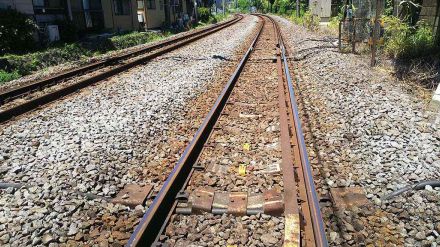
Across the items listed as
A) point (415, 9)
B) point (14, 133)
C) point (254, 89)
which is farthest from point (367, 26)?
point (14, 133)

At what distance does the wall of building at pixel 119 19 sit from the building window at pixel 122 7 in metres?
0.24

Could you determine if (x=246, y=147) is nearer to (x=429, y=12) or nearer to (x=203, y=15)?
(x=429, y=12)

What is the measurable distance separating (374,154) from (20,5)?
636 inches

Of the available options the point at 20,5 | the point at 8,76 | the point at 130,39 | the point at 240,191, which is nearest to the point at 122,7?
the point at 130,39

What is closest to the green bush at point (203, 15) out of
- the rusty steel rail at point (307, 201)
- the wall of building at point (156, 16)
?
the wall of building at point (156, 16)

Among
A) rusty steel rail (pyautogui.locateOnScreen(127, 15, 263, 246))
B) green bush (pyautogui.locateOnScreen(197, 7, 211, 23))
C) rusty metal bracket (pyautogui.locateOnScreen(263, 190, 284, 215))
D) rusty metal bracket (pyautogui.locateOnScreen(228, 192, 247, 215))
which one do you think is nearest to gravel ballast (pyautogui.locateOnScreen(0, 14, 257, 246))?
rusty steel rail (pyautogui.locateOnScreen(127, 15, 263, 246))

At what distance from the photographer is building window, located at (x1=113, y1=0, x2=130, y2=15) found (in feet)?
78.4

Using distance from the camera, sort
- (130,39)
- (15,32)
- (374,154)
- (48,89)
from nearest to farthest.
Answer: (374,154) → (48,89) → (15,32) → (130,39)

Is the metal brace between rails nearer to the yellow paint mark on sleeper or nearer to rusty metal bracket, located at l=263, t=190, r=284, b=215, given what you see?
rusty metal bracket, located at l=263, t=190, r=284, b=215

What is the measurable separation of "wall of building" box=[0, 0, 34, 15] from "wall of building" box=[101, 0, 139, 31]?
6371mm

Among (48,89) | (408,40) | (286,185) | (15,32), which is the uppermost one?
(15,32)

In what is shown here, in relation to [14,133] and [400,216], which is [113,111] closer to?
[14,133]

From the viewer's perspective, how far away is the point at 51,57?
1352 centimetres

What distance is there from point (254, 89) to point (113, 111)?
3.21 meters
